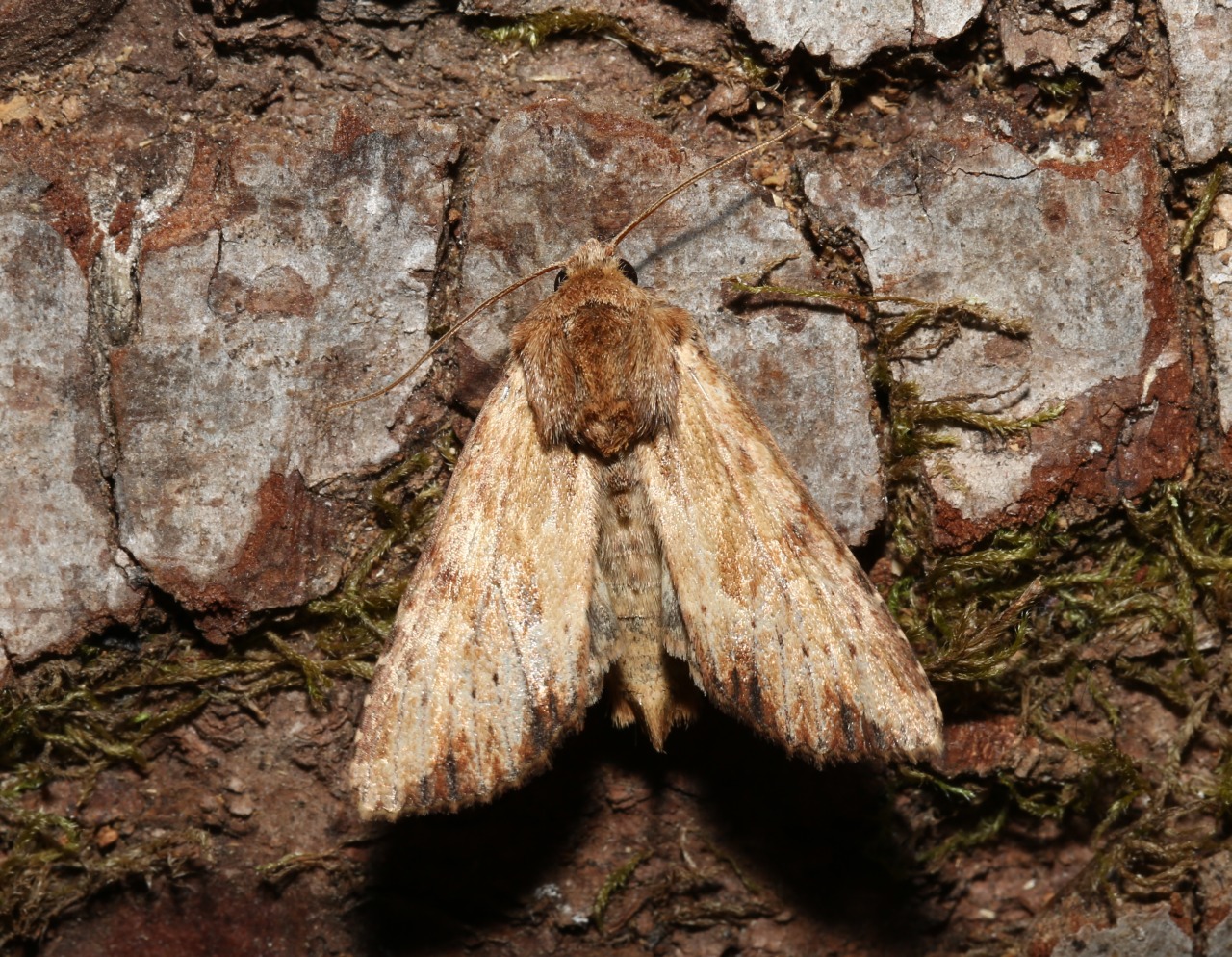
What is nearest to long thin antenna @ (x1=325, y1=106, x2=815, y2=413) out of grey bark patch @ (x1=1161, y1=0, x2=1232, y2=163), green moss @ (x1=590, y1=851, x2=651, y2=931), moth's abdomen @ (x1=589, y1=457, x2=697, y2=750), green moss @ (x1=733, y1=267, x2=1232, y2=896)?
green moss @ (x1=733, y1=267, x2=1232, y2=896)

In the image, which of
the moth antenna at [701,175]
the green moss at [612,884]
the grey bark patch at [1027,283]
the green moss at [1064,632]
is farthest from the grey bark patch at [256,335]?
the green moss at [612,884]

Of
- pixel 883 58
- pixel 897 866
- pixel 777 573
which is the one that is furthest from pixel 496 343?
pixel 897 866

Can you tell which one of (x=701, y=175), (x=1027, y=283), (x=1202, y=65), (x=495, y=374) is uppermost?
(x=1202, y=65)

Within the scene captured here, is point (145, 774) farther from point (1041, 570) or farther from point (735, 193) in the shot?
point (1041, 570)

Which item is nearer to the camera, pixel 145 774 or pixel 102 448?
pixel 102 448

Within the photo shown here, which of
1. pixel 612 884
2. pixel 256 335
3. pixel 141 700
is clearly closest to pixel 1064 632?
pixel 612 884

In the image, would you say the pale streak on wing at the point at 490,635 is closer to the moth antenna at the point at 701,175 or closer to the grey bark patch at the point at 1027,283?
the moth antenna at the point at 701,175

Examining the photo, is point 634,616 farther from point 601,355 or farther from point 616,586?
point 601,355
